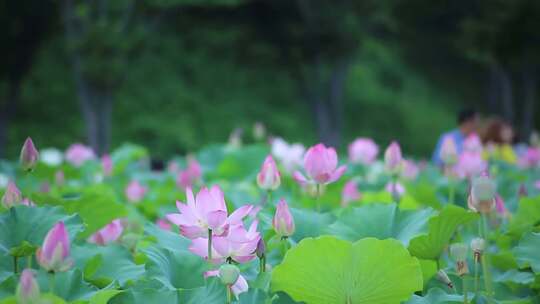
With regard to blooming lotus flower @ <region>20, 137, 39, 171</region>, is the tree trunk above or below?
below

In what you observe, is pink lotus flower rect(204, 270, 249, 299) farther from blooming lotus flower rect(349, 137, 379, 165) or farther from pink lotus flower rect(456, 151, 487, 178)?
blooming lotus flower rect(349, 137, 379, 165)

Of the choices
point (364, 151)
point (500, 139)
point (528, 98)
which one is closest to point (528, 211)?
point (364, 151)

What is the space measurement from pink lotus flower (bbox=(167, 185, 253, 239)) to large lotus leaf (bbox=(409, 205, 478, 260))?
0.39m

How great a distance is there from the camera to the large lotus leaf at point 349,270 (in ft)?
3.85

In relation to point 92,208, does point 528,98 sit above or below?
below

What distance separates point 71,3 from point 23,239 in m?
9.04

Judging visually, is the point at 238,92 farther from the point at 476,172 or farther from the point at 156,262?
the point at 156,262

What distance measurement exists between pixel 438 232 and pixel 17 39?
A: 966cm

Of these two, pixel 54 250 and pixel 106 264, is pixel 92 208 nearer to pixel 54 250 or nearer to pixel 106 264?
pixel 106 264

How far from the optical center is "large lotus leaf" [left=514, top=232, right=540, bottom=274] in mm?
1341

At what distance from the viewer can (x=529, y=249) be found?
135 cm

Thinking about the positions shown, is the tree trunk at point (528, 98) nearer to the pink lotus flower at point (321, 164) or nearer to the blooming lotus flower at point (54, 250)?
the pink lotus flower at point (321, 164)

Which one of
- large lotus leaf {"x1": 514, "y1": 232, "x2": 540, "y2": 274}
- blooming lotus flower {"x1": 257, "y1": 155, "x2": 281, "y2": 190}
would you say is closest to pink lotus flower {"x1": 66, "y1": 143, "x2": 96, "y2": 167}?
blooming lotus flower {"x1": 257, "y1": 155, "x2": 281, "y2": 190}

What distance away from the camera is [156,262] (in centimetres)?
126
